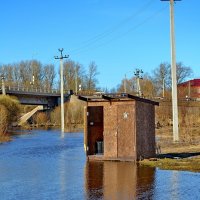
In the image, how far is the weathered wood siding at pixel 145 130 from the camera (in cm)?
2308

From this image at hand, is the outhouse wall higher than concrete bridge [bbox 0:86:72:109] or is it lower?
lower

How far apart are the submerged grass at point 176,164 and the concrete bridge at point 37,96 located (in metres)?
74.0

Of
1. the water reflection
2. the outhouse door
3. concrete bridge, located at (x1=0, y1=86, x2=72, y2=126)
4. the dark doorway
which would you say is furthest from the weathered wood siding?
concrete bridge, located at (x1=0, y1=86, x2=72, y2=126)

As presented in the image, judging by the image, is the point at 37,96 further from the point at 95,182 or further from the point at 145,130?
the point at 95,182

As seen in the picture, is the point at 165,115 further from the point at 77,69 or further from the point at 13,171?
the point at 77,69

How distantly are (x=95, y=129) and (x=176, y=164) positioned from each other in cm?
604

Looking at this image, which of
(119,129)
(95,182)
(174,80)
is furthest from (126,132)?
(174,80)

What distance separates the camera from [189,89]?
107688mm

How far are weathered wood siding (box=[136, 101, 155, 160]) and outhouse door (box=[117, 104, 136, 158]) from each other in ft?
0.96

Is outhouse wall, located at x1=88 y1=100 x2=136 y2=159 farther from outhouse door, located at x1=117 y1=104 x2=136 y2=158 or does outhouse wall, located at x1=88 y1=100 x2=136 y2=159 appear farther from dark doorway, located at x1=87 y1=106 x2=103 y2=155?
dark doorway, located at x1=87 y1=106 x2=103 y2=155

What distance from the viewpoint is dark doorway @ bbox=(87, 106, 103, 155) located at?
83.0 feet

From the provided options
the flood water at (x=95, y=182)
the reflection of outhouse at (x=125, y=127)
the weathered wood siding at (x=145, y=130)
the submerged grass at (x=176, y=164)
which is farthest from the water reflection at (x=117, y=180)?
the weathered wood siding at (x=145, y=130)

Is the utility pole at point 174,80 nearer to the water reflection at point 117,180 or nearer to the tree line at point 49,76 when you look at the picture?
the water reflection at point 117,180

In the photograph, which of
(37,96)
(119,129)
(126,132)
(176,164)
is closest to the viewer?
(176,164)
